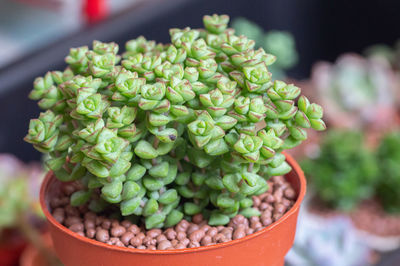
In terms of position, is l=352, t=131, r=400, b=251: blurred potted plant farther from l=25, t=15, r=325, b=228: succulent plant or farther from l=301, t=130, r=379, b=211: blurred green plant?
l=25, t=15, r=325, b=228: succulent plant

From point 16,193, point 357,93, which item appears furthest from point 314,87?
point 16,193

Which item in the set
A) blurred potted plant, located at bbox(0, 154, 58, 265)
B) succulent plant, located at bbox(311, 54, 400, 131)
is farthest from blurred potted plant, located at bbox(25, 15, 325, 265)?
succulent plant, located at bbox(311, 54, 400, 131)

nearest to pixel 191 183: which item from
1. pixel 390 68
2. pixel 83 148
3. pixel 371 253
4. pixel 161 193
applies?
pixel 161 193

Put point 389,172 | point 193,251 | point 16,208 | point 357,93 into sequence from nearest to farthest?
point 193,251 → point 16,208 → point 389,172 → point 357,93

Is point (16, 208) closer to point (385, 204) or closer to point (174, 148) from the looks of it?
point (174, 148)

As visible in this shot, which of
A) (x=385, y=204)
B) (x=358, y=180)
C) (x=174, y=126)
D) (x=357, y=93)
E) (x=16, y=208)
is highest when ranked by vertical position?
(x=174, y=126)

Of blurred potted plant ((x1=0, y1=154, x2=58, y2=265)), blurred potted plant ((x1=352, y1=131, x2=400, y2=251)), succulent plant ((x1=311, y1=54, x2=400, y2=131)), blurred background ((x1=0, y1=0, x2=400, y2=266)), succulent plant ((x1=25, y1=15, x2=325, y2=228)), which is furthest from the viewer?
succulent plant ((x1=311, y1=54, x2=400, y2=131))
